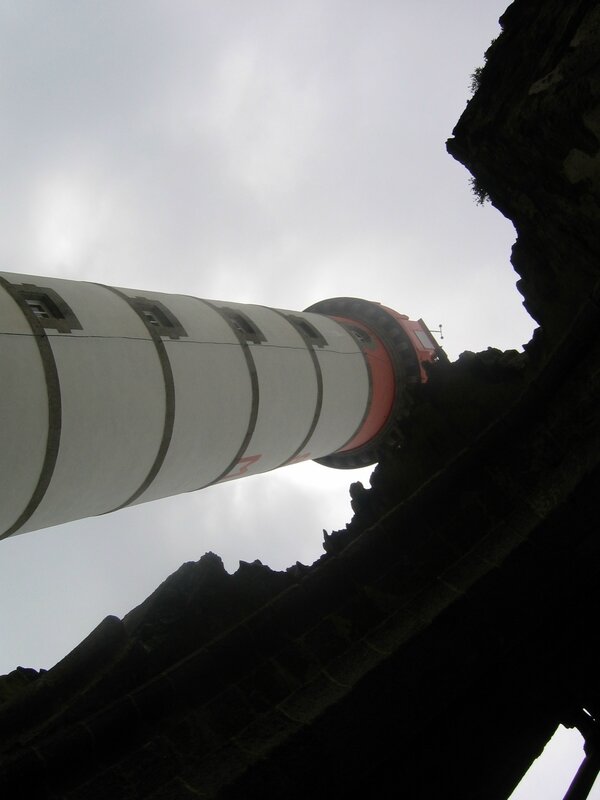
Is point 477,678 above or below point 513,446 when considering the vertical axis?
below

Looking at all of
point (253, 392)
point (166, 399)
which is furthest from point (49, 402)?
point (253, 392)

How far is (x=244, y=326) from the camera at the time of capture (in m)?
8.94

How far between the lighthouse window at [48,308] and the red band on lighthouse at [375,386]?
6.16 meters

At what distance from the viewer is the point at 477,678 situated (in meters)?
2.48

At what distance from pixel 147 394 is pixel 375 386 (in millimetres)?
5529

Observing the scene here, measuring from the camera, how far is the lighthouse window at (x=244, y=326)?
8.66 metres

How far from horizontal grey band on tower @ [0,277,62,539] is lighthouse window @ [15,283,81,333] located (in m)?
0.06

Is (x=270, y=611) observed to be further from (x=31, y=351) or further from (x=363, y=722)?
(x=31, y=351)

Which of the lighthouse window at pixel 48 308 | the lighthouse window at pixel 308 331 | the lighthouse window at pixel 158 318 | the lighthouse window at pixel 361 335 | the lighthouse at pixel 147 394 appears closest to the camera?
→ the lighthouse at pixel 147 394

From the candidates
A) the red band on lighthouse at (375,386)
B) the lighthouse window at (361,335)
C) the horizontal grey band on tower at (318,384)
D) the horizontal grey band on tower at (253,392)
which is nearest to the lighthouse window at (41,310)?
the horizontal grey band on tower at (253,392)

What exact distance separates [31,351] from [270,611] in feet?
13.3

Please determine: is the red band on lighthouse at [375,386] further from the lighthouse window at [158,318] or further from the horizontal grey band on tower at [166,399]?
the horizontal grey band on tower at [166,399]

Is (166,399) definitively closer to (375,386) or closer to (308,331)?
(308,331)

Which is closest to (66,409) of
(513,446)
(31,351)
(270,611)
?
(31,351)
